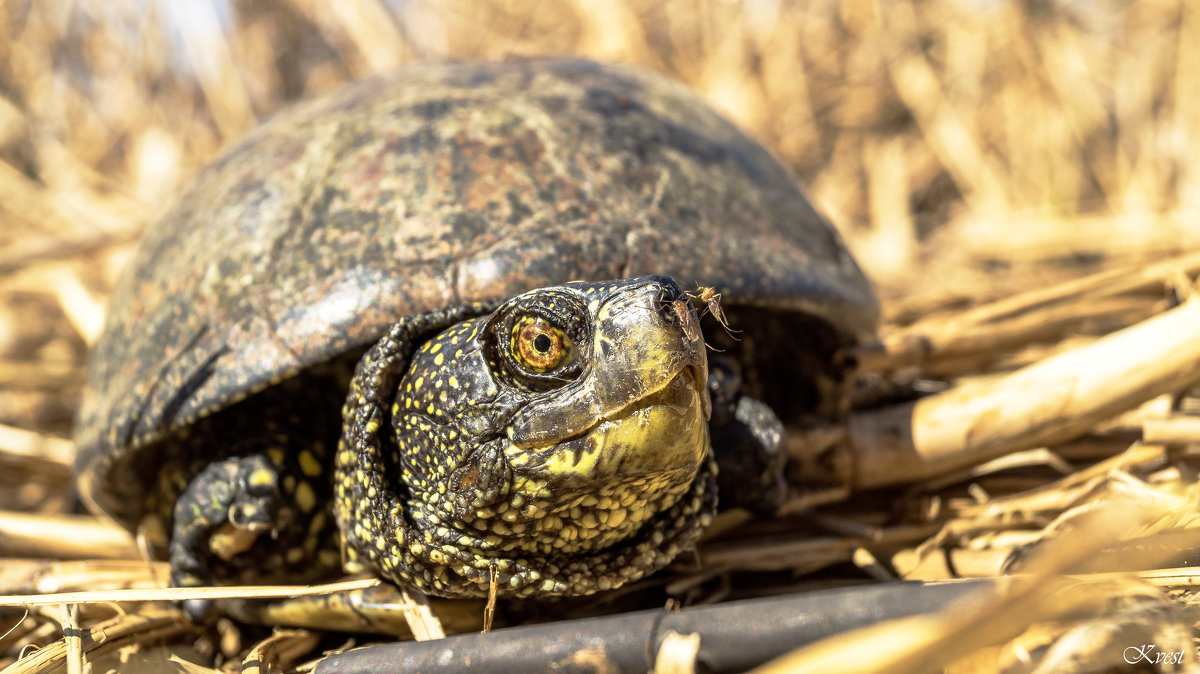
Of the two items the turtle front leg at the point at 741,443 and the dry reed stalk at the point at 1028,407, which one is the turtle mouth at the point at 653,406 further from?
the dry reed stalk at the point at 1028,407

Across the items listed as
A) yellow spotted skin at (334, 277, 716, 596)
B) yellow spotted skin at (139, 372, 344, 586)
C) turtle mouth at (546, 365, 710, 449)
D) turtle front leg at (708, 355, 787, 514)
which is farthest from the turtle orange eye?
yellow spotted skin at (139, 372, 344, 586)

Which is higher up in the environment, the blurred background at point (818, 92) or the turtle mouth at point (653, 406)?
the blurred background at point (818, 92)

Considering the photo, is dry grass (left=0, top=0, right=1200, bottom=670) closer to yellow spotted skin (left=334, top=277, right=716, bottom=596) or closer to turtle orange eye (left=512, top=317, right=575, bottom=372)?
yellow spotted skin (left=334, top=277, right=716, bottom=596)

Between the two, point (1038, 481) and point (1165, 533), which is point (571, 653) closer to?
point (1165, 533)

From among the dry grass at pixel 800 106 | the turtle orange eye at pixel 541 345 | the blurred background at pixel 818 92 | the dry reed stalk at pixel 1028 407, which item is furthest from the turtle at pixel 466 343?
the blurred background at pixel 818 92

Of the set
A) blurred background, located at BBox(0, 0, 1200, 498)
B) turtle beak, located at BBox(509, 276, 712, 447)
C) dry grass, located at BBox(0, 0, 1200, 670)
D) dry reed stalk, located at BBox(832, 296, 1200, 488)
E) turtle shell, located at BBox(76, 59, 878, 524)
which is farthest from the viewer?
blurred background, located at BBox(0, 0, 1200, 498)

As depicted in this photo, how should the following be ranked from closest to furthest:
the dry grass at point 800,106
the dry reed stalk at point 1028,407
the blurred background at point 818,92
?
the dry reed stalk at point 1028,407 < the dry grass at point 800,106 < the blurred background at point 818,92

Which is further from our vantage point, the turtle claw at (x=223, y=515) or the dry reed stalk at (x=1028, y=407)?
the dry reed stalk at (x=1028, y=407)

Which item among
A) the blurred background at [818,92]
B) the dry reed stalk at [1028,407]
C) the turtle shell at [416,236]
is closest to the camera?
the turtle shell at [416,236]

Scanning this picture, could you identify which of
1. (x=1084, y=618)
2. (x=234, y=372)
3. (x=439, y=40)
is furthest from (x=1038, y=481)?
(x=439, y=40)
